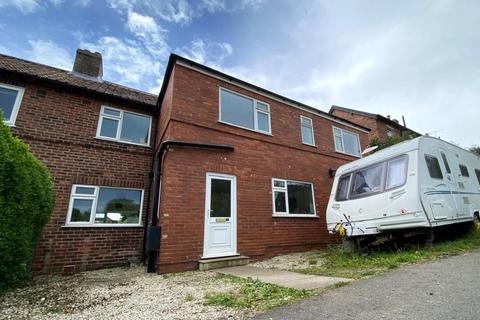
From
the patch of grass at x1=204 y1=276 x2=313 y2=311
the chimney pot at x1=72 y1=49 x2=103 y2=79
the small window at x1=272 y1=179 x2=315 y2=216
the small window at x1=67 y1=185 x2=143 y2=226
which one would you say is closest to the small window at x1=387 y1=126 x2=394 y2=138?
the small window at x1=272 y1=179 x2=315 y2=216

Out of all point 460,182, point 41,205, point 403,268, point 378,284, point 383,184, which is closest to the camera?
point 378,284

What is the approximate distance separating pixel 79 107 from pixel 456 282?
10.2 meters

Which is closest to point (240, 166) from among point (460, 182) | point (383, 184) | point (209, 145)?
point (209, 145)

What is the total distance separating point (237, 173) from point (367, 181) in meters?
3.69

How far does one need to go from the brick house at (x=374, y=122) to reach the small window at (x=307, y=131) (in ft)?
42.5

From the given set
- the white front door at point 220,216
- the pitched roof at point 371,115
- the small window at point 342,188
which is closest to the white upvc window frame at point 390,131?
the pitched roof at point 371,115

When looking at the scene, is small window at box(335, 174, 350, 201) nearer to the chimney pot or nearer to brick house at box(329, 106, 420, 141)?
the chimney pot

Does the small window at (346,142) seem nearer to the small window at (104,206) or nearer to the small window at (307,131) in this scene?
the small window at (307,131)

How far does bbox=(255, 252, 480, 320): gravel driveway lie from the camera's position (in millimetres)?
2232

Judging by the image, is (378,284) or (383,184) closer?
(378,284)

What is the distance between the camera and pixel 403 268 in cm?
411

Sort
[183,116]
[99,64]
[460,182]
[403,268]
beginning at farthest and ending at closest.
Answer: [99,64]
[183,116]
[460,182]
[403,268]

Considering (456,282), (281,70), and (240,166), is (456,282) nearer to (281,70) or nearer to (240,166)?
(240,166)

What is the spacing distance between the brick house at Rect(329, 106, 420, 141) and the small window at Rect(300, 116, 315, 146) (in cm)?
1296
